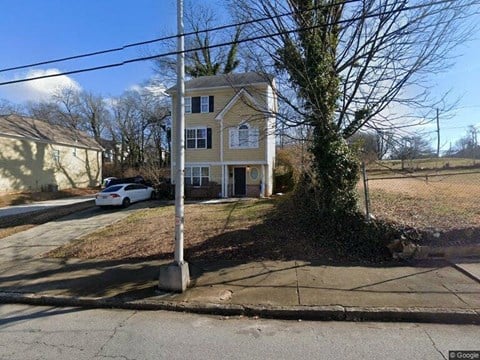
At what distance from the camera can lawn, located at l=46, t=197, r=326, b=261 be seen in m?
7.83

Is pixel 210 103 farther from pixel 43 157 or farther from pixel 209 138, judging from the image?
pixel 43 157

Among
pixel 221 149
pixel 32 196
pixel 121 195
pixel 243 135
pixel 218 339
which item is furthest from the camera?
pixel 32 196

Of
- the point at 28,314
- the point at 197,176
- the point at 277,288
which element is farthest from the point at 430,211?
the point at 197,176

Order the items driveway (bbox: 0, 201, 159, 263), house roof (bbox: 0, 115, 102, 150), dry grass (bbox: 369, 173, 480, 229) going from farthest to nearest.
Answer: house roof (bbox: 0, 115, 102, 150) → driveway (bbox: 0, 201, 159, 263) → dry grass (bbox: 369, 173, 480, 229)

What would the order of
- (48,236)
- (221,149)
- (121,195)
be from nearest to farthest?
(48,236) → (121,195) → (221,149)

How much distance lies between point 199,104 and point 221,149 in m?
4.13

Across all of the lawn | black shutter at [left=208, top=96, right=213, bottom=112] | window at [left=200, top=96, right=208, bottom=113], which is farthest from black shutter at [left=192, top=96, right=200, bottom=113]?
the lawn

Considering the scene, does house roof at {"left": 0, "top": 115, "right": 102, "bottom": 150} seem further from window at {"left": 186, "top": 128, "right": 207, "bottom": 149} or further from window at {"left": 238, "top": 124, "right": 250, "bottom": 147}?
window at {"left": 238, "top": 124, "right": 250, "bottom": 147}

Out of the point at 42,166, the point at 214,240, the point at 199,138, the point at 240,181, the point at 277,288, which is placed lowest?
the point at 277,288

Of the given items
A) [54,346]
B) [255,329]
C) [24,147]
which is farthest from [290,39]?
[24,147]

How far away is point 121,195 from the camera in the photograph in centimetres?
1911

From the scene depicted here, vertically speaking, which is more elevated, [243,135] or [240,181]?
[243,135]

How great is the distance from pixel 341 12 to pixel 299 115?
127 inches

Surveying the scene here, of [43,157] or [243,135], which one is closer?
[243,135]
